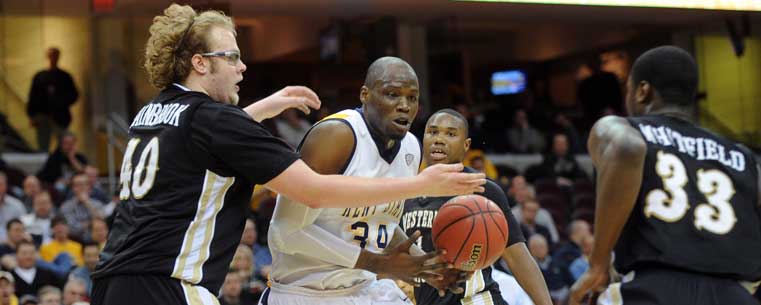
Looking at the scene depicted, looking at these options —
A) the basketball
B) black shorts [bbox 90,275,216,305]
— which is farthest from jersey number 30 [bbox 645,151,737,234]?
black shorts [bbox 90,275,216,305]

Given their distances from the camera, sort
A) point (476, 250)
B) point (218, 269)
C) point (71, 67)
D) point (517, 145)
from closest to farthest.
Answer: point (218, 269) < point (476, 250) < point (71, 67) < point (517, 145)

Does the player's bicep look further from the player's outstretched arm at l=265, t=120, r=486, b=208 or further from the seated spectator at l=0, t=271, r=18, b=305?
the seated spectator at l=0, t=271, r=18, b=305

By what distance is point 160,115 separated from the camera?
4.62 meters

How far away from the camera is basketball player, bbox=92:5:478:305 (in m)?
4.45

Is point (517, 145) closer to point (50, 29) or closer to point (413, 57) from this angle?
point (413, 57)

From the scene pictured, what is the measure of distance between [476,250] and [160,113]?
161 centimetres

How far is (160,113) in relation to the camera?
4.63 m

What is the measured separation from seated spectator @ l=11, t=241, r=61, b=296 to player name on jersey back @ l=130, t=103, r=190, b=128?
697 centimetres

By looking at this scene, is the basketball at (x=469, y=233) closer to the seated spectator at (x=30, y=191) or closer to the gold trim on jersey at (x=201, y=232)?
the gold trim on jersey at (x=201, y=232)

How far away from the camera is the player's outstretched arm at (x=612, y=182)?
468cm

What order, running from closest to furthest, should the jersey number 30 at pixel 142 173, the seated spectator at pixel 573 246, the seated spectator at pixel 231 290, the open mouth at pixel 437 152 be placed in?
the jersey number 30 at pixel 142 173, the open mouth at pixel 437 152, the seated spectator at pixel 231 290, the seated spectator at pixel 573 246

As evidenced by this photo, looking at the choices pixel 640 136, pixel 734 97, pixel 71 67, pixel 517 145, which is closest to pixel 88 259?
pixel 71 67

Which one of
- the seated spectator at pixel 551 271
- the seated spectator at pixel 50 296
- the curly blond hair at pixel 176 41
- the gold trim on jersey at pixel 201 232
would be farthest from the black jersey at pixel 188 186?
the seated spectator at pixel 551 271

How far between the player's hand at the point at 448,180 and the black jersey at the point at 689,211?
76 centimetres
